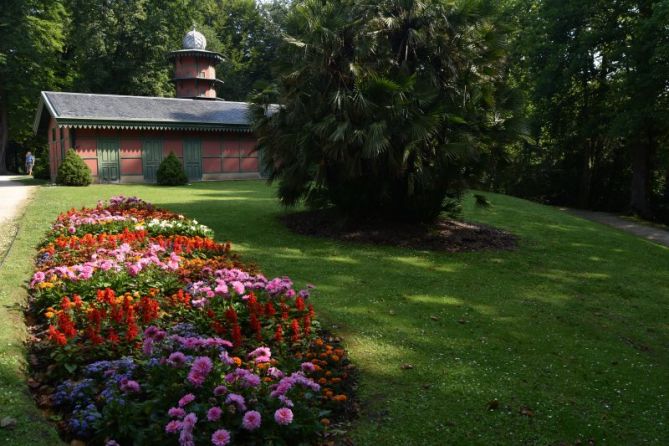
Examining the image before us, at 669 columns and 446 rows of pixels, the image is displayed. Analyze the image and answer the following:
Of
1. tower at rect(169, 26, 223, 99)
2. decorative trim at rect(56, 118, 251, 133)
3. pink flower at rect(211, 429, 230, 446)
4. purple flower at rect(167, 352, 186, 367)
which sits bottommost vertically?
pink flower at rect(211, 429, 230, 446)

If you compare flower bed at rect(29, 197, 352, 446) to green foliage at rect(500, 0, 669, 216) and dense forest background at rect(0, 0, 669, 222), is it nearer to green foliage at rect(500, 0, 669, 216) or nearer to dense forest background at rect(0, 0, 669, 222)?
dense forest background at rect(0, 0, 669, 222)

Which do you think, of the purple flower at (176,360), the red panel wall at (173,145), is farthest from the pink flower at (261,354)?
the red panel wall at (173,145)

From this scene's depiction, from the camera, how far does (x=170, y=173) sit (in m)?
24.0

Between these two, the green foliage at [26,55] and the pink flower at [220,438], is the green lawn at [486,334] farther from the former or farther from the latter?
the green foliage at [26,55]

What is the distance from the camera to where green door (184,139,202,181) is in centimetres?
2745

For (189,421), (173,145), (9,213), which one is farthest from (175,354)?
(173,145)

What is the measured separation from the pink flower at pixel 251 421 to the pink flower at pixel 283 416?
0.12m

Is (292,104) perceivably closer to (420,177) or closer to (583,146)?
(420,177)

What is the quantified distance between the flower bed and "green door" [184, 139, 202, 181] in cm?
2027

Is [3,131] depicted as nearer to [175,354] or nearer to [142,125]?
[142,125]

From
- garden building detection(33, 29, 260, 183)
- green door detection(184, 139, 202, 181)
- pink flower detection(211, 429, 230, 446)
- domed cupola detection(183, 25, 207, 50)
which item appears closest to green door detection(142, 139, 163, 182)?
garden building detection(33, 29, 260, 183)

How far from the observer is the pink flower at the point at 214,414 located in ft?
10.7

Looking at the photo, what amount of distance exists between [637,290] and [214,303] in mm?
6398

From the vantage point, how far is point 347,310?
21.1ft
